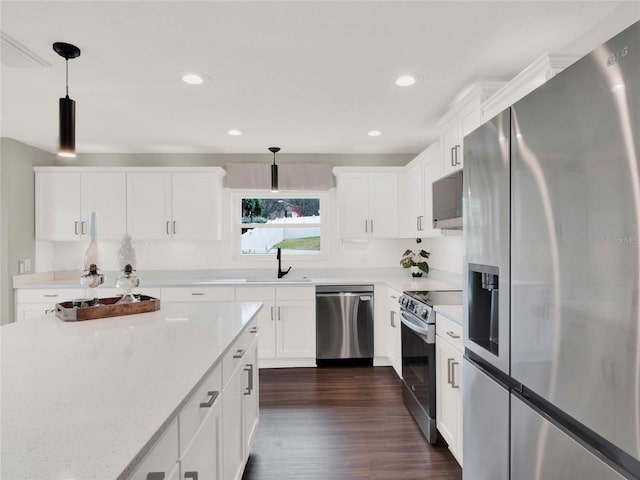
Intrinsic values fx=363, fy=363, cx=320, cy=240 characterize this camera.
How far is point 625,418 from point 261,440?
216cm

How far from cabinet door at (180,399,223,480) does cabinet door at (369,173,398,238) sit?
10.2ft

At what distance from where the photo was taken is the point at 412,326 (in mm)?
2633

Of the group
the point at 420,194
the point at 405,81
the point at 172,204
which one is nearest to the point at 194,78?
the point at 405,81

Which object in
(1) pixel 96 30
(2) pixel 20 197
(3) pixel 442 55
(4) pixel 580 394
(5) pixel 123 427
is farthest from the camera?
(2) pixel 20 197

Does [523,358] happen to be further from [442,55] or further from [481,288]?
[442,55]

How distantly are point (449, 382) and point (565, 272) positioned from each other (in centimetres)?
132

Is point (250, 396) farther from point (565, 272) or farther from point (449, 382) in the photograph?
point (565, 272)

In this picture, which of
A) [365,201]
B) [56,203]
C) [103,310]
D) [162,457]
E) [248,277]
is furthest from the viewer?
[248,277]

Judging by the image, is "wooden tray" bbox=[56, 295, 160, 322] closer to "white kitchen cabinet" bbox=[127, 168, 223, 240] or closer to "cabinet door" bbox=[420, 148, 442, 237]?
"white kitchen cabinet" bbox=[127, 168, 223, 240]

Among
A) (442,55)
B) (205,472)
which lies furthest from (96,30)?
(205,472)

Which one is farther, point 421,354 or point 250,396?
point 421,354

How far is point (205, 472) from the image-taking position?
49.5 inches

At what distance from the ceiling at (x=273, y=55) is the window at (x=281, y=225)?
4.63 ft

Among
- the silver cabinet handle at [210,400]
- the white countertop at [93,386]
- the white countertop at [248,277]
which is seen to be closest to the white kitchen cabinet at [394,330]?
the white countertop at [248,277]
